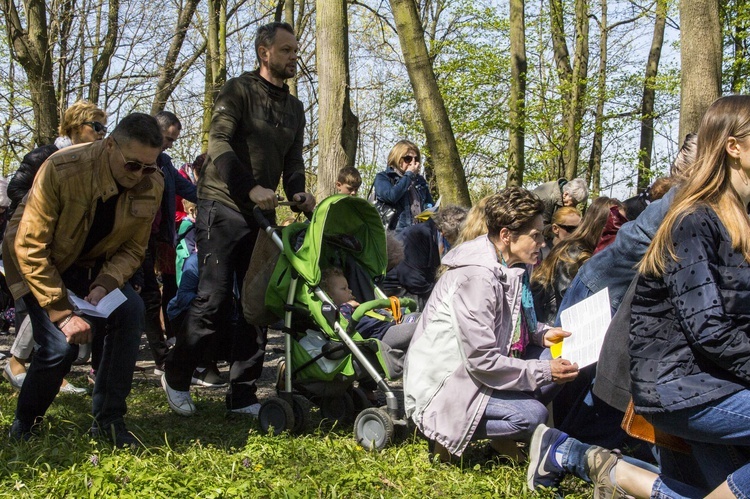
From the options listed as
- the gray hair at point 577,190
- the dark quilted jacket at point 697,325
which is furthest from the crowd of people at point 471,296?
the gray hair at point 577,190

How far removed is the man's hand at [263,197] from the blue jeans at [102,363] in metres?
0.89

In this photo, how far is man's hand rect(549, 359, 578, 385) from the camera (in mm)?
3973

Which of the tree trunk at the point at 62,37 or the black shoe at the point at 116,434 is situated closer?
the black shoe at the point at 116,434

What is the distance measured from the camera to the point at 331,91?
7660 mm

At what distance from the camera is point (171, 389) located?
17.6 ft

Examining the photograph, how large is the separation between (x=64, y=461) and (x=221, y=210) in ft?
6.13

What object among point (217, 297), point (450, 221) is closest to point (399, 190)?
point (450, 221)

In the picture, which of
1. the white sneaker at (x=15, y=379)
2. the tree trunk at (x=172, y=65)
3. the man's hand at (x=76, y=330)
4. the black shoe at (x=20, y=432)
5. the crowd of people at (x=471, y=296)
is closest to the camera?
the crowd of people at (x=471, y=296)

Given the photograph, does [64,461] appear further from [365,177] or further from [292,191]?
[365,177]

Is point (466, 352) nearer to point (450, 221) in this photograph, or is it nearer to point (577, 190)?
point (450, 221)

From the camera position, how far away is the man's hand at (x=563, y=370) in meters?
3.97

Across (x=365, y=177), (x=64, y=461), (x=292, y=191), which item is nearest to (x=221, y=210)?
(x=292, y=191)

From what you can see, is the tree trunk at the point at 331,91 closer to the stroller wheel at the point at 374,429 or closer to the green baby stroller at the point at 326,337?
the green baby stroller at the point at 326,337

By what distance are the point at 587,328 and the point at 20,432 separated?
299cm
